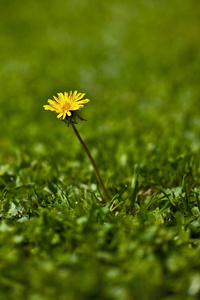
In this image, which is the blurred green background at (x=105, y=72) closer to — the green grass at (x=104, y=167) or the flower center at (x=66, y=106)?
the green grass at (x=104, y=167)

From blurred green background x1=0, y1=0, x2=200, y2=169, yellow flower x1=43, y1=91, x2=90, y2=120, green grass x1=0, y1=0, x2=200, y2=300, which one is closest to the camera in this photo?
green grass x1=0, y1=0, x2=200, y2=300

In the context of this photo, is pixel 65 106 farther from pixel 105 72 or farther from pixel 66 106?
pixel 105 72

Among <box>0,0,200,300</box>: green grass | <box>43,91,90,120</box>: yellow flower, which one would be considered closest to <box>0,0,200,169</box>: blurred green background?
<box>0,0,200,300</box>: green grass

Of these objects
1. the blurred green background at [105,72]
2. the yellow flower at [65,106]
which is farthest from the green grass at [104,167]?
the yellow flower at [65,106]

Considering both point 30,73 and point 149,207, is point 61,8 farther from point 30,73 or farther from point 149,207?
point 149,207

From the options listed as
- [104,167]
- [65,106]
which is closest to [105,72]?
[104,167]

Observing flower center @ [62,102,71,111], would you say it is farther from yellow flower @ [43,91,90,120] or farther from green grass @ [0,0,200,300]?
green grass @ [0,0,200,300]

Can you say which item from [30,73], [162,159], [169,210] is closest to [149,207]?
[169,210]

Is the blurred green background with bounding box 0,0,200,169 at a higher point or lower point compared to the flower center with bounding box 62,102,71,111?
higher
